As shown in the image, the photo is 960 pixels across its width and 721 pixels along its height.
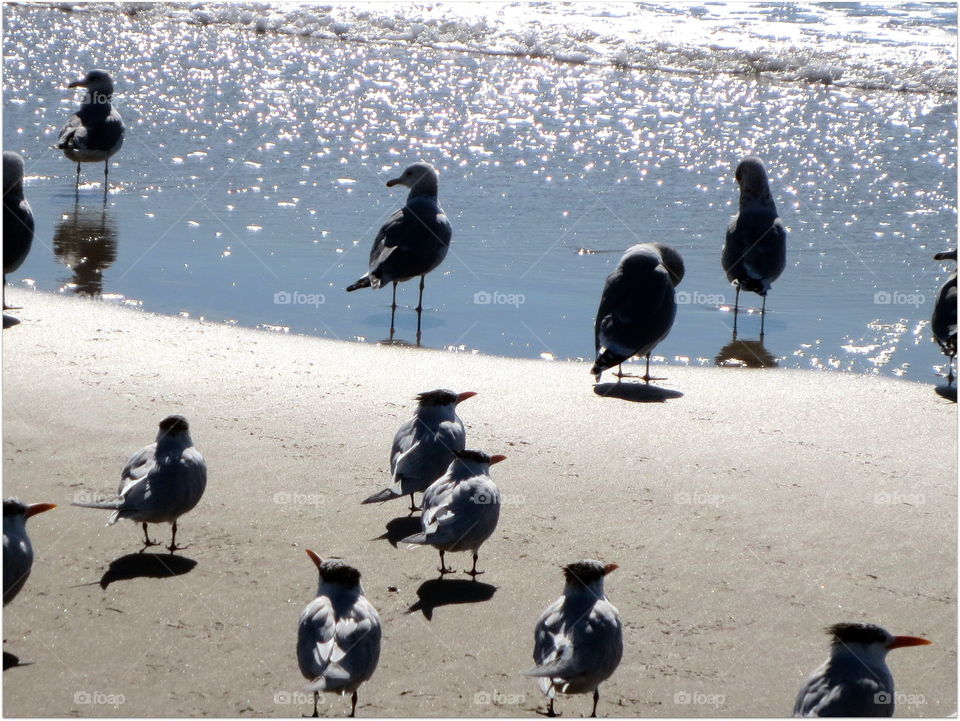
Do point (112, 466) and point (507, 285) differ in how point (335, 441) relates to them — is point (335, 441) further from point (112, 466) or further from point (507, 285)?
point (507, 285)

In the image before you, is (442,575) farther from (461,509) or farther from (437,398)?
(437,398)

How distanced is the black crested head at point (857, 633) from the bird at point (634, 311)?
4.16m

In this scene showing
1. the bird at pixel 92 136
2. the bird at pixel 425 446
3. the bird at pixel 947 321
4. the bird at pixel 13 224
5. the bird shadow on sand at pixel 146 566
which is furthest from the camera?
the bird at pixel 92 136

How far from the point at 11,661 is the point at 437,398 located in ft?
8.31

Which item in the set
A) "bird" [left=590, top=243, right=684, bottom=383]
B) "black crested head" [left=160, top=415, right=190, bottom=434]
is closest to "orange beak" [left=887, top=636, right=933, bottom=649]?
"black crested head" [left=160, top=415, right=190, bottom=434]

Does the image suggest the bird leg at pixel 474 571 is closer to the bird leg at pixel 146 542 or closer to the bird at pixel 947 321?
the bird leg at pixel 146 542

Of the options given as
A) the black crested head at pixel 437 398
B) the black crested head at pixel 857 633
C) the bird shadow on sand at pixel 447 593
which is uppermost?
the black crested head at pixel 437 398

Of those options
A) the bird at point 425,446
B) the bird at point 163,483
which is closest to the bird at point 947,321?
the bird at point 425,446

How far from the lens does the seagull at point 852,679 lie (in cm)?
426

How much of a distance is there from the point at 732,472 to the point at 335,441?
227 cm

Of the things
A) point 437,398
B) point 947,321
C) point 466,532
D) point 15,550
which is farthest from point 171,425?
point 947,321

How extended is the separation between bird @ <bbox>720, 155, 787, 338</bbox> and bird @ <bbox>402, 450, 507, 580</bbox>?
4795 millimetres

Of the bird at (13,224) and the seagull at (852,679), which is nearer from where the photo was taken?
the seagull at (852,679)

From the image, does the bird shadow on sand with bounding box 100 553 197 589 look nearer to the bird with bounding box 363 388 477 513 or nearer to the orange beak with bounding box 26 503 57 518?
the orange beak with bounding box 26 503 57 518
